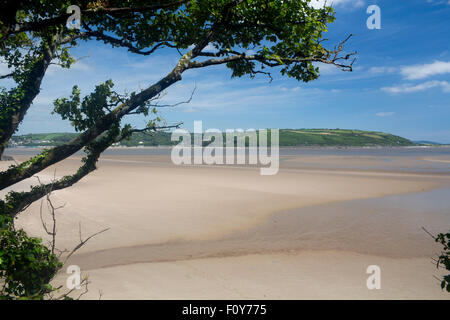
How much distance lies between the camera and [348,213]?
60.4ft

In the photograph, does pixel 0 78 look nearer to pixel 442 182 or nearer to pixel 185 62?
pixel 185 62

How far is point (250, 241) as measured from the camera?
13.6 meters

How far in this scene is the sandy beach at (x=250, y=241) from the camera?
9164 millimetres

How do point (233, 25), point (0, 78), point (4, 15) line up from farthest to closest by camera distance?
point (0, 78) → point (233, 25) → point (4, 15)

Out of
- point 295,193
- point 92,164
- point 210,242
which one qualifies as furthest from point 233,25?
point 295,193

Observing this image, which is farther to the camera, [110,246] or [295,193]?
[295,193]

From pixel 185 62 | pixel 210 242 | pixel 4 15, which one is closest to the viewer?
pixel 4 15

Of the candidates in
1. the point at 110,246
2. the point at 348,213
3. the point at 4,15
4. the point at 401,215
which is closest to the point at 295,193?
the point at 348,213

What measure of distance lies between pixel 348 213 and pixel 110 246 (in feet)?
45.7

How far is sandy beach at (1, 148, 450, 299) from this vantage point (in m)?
9.16

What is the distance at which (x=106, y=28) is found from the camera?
671 cm
